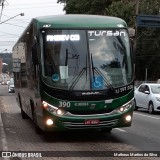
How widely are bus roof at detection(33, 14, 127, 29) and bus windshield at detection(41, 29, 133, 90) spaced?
15 centimetres

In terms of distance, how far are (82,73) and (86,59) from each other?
15.9 inches

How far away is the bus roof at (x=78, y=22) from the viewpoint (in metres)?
12.1

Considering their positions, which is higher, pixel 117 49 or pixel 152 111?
pixel 117 49

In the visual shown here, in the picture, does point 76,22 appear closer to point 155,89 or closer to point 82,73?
point 82,73

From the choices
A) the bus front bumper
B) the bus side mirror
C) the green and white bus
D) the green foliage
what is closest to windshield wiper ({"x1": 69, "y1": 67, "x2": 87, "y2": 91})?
the green and white bus

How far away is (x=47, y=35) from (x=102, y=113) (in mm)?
2464

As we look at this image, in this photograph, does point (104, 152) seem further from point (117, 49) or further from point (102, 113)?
point (117, 49)

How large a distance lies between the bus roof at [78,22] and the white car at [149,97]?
35.8 ft

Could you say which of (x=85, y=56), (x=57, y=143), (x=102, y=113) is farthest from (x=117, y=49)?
(x=57, y=143)

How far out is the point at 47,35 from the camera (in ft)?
39.2

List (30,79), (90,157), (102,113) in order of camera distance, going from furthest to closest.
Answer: (30,79) < (102,113) < (90,157)

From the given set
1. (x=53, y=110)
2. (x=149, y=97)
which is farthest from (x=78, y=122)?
(x=149, y=97)

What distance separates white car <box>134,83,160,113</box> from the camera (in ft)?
74.6

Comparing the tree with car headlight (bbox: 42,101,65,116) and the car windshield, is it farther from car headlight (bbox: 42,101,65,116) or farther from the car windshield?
car headlight (bbox: 42,101,65,116)
